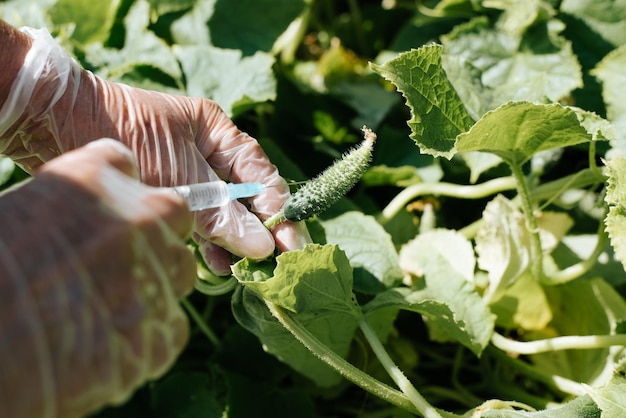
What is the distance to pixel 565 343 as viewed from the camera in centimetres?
155

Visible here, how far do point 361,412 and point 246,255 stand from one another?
668mm

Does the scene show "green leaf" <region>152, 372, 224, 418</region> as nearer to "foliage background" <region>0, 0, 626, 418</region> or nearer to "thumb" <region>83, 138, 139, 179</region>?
"foliage background" <region>0, 0, 626, 418</region>

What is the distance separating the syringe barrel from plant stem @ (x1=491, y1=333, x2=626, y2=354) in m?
0.73

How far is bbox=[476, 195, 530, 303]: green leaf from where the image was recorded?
1655 mm

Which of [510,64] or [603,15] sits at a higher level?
[603,15]

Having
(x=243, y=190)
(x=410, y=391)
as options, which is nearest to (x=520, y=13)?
(x=243, y=190)

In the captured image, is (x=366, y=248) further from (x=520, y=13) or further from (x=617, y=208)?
(x=520, y=13)

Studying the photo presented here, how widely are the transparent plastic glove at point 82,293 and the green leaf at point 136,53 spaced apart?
1.01 meters

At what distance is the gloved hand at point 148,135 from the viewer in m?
1.40

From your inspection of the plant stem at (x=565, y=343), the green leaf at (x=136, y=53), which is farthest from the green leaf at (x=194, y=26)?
the plant stem at (x=565, y=343)

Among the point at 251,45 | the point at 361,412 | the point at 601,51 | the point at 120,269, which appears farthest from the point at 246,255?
the point at 601,51

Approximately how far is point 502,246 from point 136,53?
1158mm

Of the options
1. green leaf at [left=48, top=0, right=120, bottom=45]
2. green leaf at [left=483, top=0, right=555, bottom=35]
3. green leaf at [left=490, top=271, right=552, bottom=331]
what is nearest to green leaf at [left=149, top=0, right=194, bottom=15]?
green leaf at [left=48, top=0, right=120, bottom=45]

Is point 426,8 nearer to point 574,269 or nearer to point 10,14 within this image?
point 574,269
